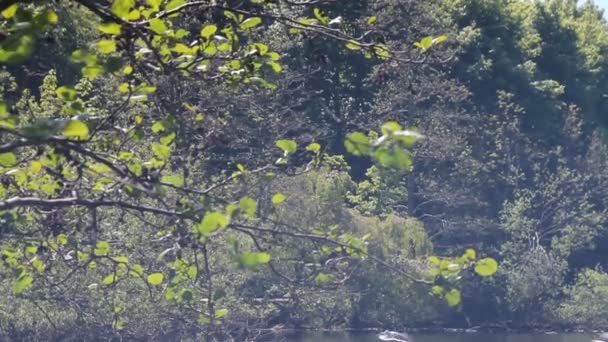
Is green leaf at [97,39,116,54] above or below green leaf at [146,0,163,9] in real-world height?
below

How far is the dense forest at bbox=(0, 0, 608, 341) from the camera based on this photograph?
14.6 ft

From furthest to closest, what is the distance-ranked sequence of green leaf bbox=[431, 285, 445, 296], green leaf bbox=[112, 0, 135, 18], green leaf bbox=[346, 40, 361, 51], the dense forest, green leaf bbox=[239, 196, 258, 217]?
green leaf bbox=[346, 40, 361, 51], the dense forest, green leaf bbox=[112, 0, 135, 18], green leaf bbox=[431, 285, 445, 296], green leaf bbox=[239, 196, 258, 217]

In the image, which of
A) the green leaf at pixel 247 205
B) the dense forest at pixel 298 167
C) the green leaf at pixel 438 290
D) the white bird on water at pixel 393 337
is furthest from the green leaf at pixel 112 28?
the white bird on water at pixel 393 337

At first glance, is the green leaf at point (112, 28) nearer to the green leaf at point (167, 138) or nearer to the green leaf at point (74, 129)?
the green leaf at point (167, 138)

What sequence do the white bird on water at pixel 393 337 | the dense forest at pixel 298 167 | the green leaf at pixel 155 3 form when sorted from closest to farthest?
the dense forest at pixel 298 167 → the green leaf at pixel 155 3 → the white bird on water at pixel 393 337

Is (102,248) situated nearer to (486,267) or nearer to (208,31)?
(208,31)

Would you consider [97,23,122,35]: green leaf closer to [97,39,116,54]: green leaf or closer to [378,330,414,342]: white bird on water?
[97,39,116,54]: green leaf

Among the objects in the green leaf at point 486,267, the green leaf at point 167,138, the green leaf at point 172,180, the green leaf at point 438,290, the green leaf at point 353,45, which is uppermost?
the green leaf at point 353,45

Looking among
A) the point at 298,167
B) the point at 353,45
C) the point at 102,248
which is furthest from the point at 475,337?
the point at 353,45

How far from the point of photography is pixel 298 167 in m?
6.97

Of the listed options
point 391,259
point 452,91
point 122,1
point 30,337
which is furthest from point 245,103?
point 122,1

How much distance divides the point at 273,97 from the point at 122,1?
2218 centimetres

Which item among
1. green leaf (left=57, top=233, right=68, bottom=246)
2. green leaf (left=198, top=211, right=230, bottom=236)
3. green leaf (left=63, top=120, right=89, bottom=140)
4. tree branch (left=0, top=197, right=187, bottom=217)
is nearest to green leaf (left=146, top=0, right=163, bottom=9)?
tree branch (left=0, top=197, right=187, bottom=217)

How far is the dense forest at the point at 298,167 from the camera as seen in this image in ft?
14.6
